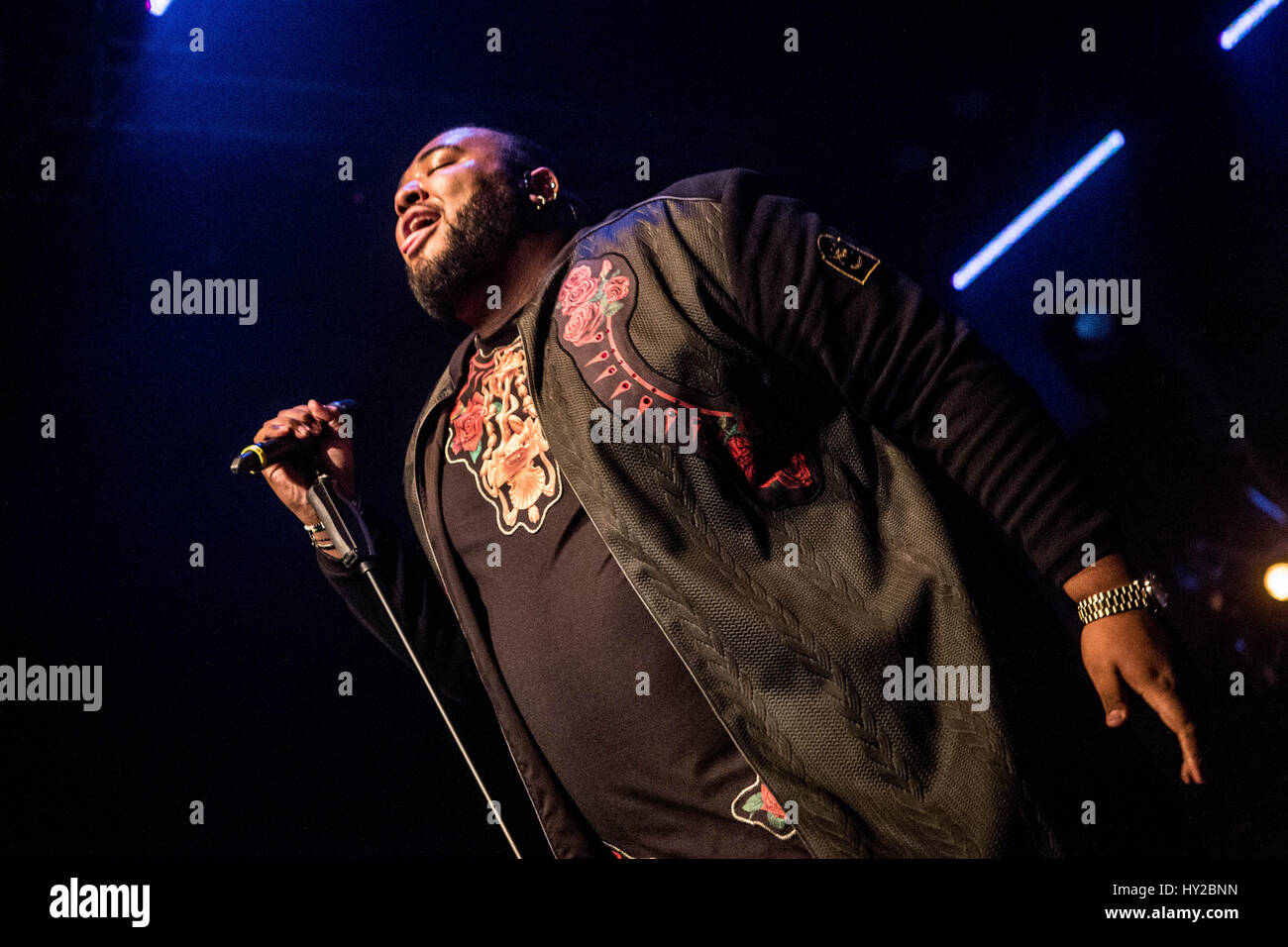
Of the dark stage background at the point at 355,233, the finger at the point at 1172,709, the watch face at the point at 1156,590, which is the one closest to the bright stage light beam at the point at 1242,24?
the dark stage background at the point at 355,233

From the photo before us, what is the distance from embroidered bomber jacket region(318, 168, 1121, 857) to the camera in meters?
0.97

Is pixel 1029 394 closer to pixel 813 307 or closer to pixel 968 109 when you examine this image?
pixel 813 307

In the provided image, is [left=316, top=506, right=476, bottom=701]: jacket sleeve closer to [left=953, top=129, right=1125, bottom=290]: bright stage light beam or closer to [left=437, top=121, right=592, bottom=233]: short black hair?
[left=437, top=121, right=592, bottom=233]: short black hair

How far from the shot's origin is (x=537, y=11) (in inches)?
58.5

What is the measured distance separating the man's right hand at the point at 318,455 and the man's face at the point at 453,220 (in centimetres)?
24

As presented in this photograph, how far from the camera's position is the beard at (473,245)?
1346 millimetres

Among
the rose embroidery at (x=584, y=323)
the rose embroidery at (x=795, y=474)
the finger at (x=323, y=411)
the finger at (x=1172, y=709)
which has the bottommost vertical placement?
the finger at (x=1172, y=709)

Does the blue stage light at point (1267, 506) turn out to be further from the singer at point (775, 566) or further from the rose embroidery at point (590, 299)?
the rose embroidery at point (590, 299)

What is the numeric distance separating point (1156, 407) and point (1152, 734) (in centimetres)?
61

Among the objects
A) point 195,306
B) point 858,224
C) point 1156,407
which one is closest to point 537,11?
point 858,224

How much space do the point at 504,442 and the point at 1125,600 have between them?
78cm

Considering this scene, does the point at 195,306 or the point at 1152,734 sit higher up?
the point at 195,306

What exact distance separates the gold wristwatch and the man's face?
942mm

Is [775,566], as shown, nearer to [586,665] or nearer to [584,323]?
[586,665]
